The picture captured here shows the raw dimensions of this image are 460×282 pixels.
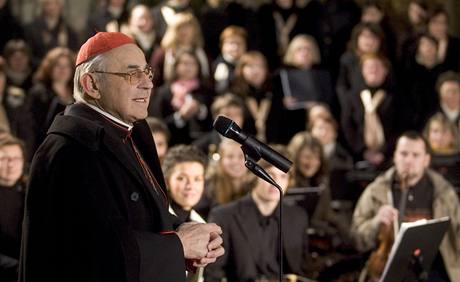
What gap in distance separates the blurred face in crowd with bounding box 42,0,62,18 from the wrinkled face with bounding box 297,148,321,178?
125 inches

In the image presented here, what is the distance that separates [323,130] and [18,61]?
9.52ft

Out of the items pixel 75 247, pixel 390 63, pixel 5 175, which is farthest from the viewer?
pixel 390 63

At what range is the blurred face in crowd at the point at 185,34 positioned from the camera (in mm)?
9875

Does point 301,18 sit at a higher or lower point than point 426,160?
higher

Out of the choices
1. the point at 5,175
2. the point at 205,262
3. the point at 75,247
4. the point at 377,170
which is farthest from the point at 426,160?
the point at 75,247

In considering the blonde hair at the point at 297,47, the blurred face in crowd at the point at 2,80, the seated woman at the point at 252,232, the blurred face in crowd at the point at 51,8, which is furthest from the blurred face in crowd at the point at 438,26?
the seated woman at the point at 252,232

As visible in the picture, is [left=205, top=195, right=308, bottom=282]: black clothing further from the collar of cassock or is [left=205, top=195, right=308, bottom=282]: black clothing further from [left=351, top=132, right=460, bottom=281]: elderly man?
the collar of cassock

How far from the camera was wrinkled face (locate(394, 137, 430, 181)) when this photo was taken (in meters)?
7.10

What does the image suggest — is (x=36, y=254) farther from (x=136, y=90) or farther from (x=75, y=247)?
(x=136, y=90)

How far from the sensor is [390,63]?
10.9 m

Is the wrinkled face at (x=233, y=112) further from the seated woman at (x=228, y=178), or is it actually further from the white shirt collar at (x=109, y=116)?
the white shirt collar at (x=109, y=116)

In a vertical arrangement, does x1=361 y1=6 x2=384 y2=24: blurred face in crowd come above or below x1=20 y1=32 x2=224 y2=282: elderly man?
above

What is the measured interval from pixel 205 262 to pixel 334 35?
7825 millimetres

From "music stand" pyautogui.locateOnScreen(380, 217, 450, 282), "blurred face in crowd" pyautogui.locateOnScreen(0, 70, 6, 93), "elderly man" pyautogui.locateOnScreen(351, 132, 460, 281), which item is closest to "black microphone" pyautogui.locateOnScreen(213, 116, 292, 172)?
"music stand" pyautogui.locateOnScreen(380, 217, 450, 282)
